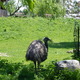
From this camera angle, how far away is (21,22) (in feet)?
91.4

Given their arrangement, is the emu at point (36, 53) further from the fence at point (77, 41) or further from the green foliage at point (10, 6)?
the green foliage at point (10, 6)

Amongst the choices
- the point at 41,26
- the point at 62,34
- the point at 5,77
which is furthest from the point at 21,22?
the point at 5,77

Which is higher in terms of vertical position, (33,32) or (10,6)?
(10,6)

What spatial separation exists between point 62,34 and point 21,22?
14.6ft

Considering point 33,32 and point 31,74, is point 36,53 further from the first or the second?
point 33,32

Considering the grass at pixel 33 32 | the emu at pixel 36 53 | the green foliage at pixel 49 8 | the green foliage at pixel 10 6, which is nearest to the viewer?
the emu at pixel 36 53

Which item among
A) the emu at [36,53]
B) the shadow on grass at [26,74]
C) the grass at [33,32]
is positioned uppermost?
the emu at [36,53]

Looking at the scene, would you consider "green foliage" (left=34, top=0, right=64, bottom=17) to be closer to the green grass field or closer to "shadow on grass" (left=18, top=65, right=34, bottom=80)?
the green grass field

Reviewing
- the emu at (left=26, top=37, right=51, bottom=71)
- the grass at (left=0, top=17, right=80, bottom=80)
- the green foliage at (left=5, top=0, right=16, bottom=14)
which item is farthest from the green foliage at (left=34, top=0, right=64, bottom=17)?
the emu at (left=26, top=37, right=51, bottom=71)

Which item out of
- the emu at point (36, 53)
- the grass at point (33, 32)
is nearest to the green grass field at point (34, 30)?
the grass at point (33, 32)

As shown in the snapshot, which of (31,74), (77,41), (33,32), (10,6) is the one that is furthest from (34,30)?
(10,6)

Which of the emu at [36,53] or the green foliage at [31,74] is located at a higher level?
the emu at [36,53]

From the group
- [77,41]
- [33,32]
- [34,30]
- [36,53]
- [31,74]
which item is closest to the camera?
[36,53]

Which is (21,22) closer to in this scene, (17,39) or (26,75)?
(17,39)
